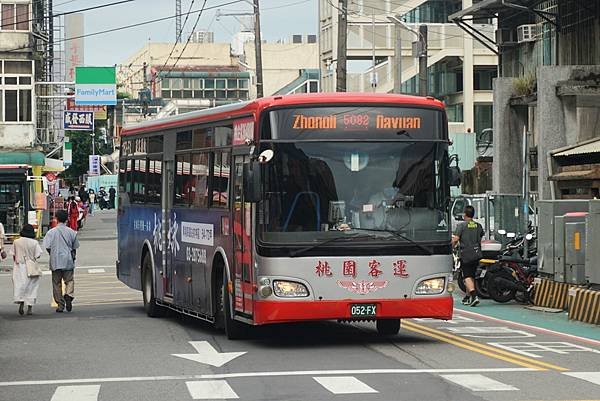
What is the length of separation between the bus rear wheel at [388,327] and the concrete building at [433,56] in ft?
133

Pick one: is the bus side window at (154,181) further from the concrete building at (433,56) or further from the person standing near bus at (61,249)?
the concrete building at (433,56)

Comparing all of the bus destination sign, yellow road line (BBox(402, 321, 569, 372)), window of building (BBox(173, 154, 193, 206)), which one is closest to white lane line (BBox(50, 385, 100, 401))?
the bus destination sign

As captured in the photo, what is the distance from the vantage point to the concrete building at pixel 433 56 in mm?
59156

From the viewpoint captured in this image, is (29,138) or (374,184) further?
(29,138)

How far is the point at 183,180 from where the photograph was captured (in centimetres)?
1905

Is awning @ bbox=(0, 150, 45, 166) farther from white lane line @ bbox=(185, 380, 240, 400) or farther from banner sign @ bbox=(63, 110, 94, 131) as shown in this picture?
white lane line @ bbox=(185, 380, 240, 400)

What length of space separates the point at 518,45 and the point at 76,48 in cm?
7827

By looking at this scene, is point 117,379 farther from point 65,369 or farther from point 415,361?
point 415,361

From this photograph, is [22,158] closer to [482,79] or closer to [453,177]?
[482,79]

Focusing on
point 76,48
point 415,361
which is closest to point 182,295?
point 415,361

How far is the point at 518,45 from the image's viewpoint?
35438mm

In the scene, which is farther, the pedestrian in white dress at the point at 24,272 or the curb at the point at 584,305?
the pedestrian in white dress at the point at 24,272

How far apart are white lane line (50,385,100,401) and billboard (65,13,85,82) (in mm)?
85370

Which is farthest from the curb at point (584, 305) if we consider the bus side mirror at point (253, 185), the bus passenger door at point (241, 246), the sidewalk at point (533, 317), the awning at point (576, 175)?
the bus side mirror at point (253, 185)
